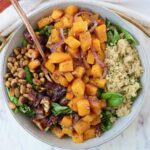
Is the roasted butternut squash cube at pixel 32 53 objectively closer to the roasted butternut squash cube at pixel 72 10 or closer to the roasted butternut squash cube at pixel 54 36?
the roasted butternut squash cube at pixel 54 36

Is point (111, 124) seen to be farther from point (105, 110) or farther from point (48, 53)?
point (48, 53)

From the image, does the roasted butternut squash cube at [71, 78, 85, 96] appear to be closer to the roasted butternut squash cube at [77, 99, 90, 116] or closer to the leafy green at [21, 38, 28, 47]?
the roasted butternut squash cube at [77, 99, 90, 116]

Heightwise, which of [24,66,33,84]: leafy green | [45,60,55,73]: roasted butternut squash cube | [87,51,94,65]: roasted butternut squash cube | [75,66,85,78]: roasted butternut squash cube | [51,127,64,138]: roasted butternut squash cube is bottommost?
[51,127,64,138]: roasted butternut squash cube

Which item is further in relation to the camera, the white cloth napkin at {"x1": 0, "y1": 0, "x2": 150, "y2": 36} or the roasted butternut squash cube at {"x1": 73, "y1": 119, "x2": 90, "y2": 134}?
the white cloth napkin at {"x1": 0, "y1": 0, "x2": 150, "y2": 36}

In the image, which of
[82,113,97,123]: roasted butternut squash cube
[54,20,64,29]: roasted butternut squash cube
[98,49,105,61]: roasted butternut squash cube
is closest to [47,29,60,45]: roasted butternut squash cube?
[54,20,64,29]: roasted butternut squash cube

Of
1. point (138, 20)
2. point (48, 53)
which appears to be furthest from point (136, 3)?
point (48, 53)

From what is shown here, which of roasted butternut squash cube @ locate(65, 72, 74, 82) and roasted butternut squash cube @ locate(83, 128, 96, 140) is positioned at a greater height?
roasted butternut squash cube @ locate(65, 72, 74, 82)
